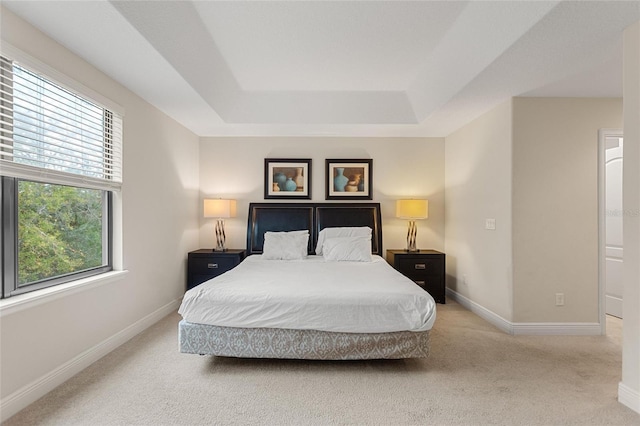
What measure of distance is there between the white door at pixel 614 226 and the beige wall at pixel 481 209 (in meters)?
1.71

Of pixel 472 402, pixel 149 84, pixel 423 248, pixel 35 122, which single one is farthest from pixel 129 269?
pixel 423 248

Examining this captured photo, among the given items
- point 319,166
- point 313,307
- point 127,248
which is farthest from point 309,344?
point 319,166

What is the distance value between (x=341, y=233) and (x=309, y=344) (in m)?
2.20

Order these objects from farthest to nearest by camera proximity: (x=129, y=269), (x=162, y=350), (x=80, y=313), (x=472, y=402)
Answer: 1. (x=129, y=269)
2. (x=162, y=350)
3. (x=80, y=313)
4. (x=472, y=402)

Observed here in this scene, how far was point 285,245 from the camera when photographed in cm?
429

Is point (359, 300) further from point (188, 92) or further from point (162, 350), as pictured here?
point (188, 92)

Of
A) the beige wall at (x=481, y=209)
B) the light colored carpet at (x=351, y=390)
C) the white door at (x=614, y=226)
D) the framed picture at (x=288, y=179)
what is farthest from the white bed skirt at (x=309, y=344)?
the white door at (x=614, y=226)

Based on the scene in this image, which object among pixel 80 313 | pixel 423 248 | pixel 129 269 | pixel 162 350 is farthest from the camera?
pixel 423 248

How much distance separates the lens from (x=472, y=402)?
2.10 m

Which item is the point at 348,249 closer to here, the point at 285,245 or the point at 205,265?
the point at 285,245

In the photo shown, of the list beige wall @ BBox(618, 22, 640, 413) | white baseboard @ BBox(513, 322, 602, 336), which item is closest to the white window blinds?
beige wall @ BBox(618, 22, 640, 413)

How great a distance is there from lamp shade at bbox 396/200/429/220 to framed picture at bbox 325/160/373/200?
59 centimetres

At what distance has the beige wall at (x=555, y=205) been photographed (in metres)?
3.29

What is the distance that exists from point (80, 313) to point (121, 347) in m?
0.63
